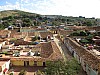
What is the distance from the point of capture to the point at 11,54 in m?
27.5

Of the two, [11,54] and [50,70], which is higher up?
[50,70]

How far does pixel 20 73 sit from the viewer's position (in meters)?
20.5

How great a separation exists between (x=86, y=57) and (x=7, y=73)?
932 cm

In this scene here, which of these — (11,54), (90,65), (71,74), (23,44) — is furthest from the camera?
(23,44)

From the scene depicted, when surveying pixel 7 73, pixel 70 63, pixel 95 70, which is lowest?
pixel 7 73

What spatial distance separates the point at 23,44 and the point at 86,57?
59.1 feet

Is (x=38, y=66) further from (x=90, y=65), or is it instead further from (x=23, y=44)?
(x=23, y=44)

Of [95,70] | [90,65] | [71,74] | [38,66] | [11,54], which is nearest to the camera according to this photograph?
[71,74]

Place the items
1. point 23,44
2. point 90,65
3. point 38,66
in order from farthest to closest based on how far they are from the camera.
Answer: point 23,44
point 38,66
point 90,65

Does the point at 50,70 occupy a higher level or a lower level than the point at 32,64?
higher

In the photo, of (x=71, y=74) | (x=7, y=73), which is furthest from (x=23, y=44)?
(x=71, y=74)

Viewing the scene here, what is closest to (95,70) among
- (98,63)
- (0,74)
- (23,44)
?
(98,63)

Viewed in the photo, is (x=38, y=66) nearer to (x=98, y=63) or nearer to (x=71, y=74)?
(x=98, y=63)

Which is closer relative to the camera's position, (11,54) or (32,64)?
(32,64)
